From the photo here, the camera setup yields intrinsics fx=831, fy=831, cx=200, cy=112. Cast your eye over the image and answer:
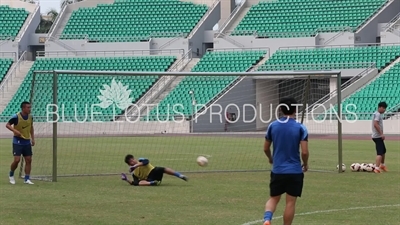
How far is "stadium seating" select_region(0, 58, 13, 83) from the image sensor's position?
5849 centimetres

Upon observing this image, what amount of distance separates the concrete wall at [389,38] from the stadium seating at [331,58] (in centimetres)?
55

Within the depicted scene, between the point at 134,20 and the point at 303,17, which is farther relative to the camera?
the point at 134,20

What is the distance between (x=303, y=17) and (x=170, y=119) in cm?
1567

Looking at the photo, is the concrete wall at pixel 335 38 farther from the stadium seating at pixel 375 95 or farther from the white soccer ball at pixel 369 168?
the white soccer ball at pixel 369 168

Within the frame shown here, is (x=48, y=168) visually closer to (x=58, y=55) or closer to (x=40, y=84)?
(x=40, y=84)

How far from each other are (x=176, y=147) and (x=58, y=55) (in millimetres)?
27903

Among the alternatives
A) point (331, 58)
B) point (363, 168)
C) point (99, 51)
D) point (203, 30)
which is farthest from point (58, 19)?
point (363, 168)

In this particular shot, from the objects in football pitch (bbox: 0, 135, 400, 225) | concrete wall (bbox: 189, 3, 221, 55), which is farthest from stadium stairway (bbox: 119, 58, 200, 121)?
football pitch (bbox: 0, 135, 400, 225)

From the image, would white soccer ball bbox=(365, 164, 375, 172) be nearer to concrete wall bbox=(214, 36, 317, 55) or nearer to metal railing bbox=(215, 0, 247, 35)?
concrete wall bbox=(214, 36, 317, 55)

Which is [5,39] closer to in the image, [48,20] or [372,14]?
[372,14]

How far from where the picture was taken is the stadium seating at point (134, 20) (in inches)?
2409

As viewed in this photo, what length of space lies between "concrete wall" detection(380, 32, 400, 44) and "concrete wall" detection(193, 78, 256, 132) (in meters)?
14.2

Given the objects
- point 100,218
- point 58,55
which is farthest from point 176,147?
point 58,55

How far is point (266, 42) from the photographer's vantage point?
56750 millimetres
